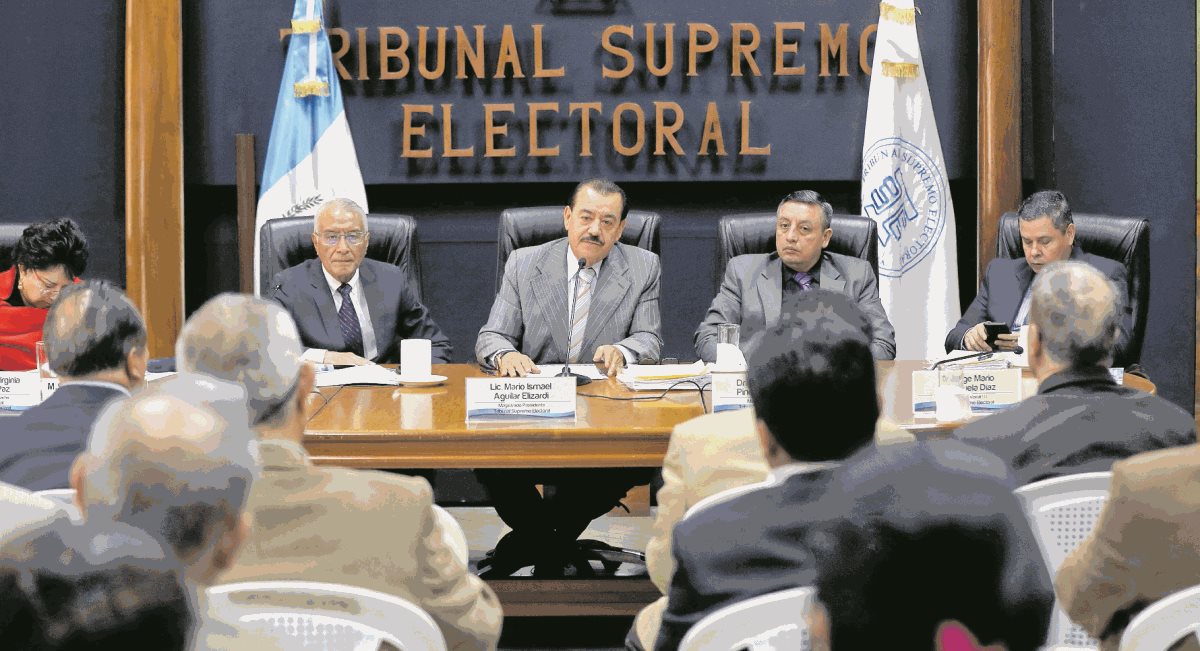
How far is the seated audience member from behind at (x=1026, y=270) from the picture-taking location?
3.76 meters

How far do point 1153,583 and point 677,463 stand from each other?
67cm

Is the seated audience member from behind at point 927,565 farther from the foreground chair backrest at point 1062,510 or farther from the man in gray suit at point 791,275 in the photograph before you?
the man in gray suit at point 791,275

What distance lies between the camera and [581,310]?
13.1ft

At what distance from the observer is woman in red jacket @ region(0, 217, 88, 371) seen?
372cm

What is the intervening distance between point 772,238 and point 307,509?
2.85 metres

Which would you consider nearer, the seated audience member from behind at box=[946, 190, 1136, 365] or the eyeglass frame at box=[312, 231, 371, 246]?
the seated audience member from behind at box=[946, 190, 1136, 365]

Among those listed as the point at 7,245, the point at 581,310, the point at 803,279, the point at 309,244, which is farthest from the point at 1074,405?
the point at 7,245

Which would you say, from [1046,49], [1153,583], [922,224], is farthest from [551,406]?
[1046,49]

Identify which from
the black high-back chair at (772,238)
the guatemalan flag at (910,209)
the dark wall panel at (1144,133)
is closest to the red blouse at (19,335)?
the black high-back chair at (772,238)

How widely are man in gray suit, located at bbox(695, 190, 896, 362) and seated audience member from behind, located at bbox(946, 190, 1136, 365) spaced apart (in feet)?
1.05

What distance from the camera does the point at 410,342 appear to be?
10.9 ft

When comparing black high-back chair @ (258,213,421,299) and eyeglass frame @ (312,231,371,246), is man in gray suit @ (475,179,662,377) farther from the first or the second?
eyeglass frame @ (312,231,371,246)

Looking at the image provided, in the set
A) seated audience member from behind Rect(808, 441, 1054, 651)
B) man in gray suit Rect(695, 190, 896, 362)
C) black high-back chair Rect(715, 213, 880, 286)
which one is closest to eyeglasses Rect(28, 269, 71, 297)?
man in gray suit Rect(695, 190, 896, 362)

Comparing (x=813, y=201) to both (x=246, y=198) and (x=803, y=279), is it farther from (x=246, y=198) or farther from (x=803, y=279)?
(x=246, y=198)
